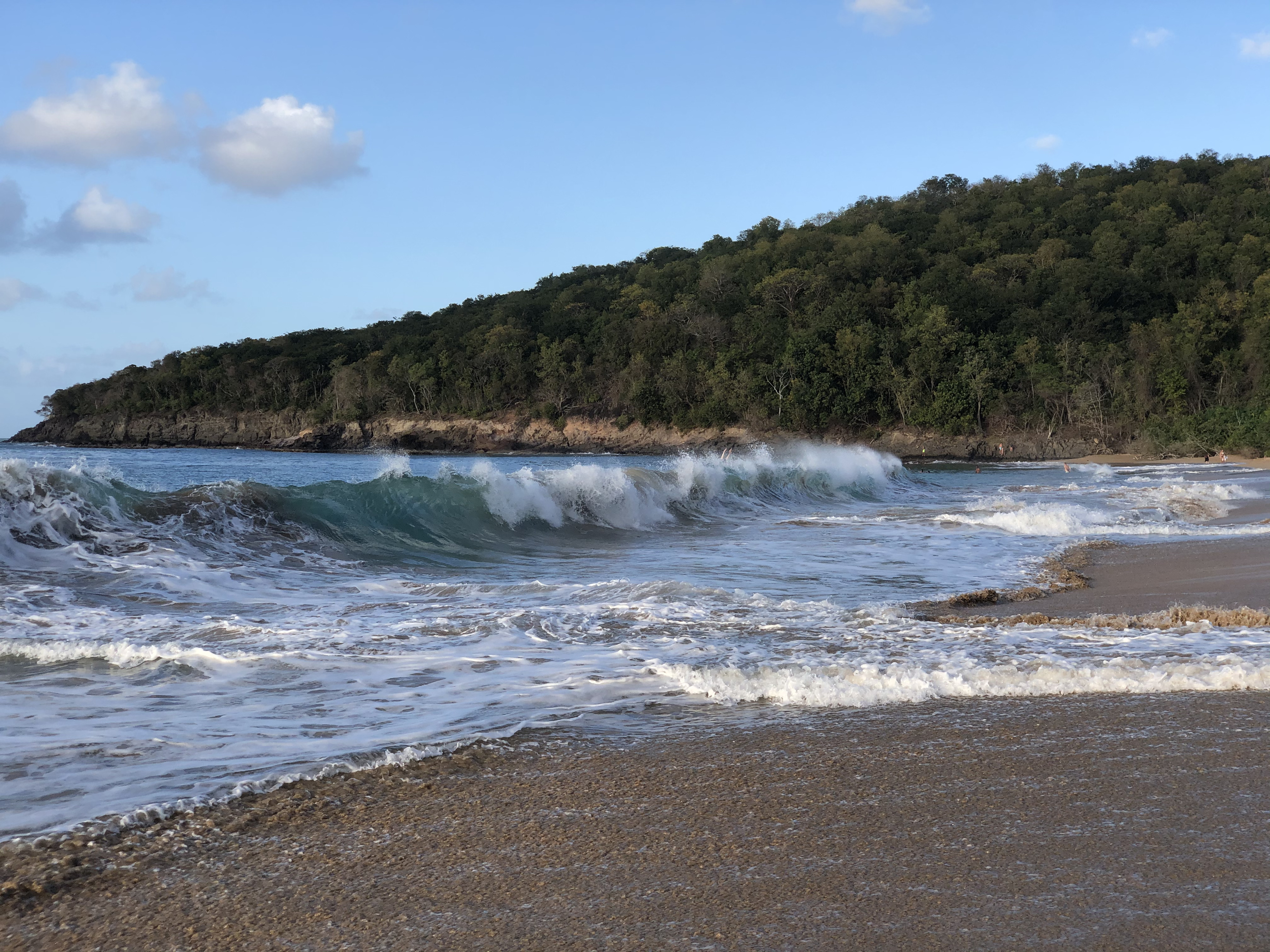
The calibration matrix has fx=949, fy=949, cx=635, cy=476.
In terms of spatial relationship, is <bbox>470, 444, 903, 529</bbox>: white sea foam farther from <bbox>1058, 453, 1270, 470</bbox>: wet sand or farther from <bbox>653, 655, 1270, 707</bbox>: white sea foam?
<bbox>1058, 453, 1270, 470</bbox>: wet sand

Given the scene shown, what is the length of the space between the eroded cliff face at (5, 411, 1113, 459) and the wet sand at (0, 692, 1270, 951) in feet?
215

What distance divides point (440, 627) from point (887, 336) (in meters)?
68.9

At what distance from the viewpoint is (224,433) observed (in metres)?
92.1

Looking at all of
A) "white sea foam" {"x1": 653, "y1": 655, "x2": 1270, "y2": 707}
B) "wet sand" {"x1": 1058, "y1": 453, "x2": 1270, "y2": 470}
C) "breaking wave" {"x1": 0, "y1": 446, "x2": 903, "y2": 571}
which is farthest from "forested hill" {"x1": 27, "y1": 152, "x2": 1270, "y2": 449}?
"white sea foam" {"x1": 653, "y1": 655, "x2": 1270, "y2": 707}

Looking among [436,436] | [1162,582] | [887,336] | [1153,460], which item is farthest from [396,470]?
[436,436]

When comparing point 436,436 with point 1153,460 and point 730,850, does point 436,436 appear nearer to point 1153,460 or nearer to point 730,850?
point 1153,460

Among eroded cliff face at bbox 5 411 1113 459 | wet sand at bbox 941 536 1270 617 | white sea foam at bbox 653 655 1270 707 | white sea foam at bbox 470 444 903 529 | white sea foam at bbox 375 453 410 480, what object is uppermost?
eroded cliff face at bbox 5 411 1113 459

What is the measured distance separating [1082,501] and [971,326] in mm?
54548

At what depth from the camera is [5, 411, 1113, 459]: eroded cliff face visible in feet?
235

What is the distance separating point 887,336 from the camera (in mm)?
71688

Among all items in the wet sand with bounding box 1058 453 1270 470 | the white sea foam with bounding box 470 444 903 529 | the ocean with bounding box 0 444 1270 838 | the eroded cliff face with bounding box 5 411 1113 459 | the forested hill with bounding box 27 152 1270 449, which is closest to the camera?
the ocean with bounding box 0 444 1270 838

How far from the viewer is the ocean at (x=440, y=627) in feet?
13.9

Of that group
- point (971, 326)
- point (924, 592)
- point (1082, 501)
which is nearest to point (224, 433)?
point (971, 326)

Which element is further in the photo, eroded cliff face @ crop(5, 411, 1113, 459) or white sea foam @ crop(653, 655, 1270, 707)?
eroded cliff face @ crop(5, 411, 1113, 459)
